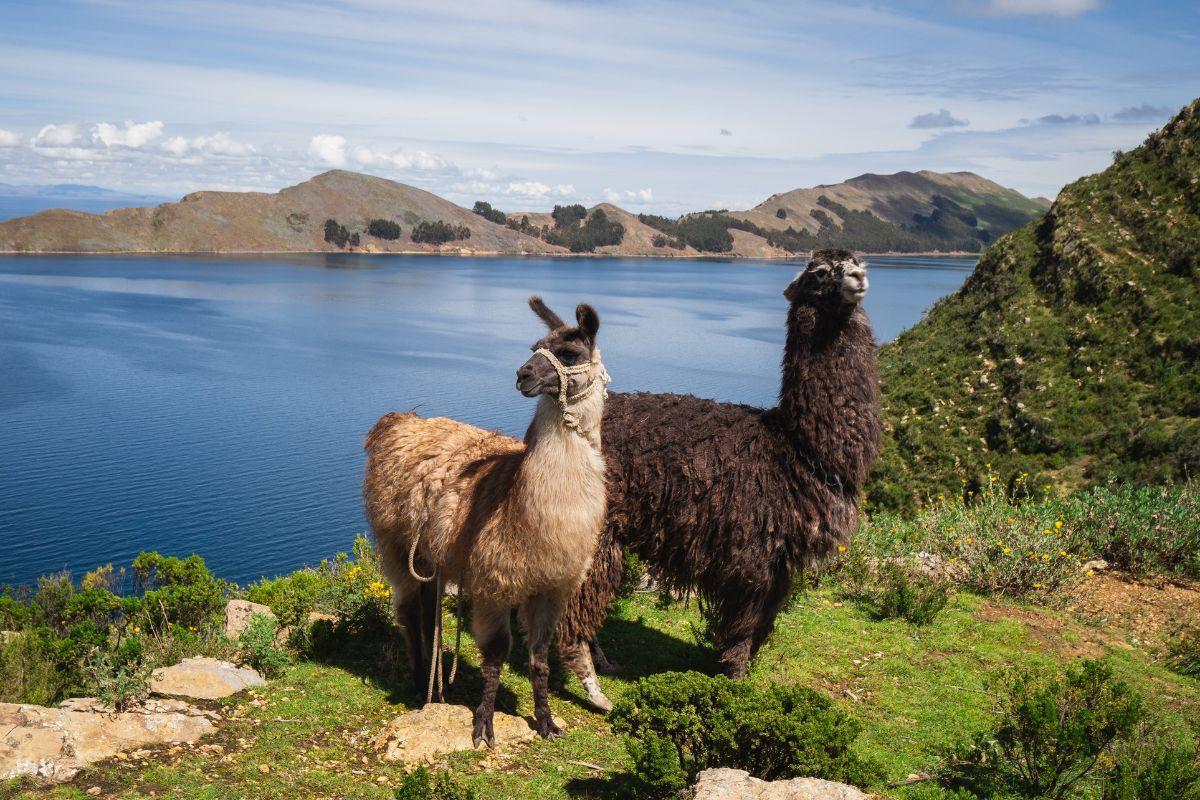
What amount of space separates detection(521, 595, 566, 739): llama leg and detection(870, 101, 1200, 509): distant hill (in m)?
14.7

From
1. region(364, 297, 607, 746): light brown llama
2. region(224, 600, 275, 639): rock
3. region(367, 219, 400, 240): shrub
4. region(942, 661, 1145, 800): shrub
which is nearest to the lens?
region(942, 661, 1145, 800): shrub

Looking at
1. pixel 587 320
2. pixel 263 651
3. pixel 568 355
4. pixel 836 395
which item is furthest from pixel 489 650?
pixel 836 395

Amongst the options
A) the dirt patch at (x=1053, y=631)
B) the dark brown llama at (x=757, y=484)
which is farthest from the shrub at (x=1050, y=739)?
the dirt patch at (x=1053, y=631)

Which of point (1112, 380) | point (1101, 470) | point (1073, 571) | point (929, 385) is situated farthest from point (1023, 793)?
point (929, 385)

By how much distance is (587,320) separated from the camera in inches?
200

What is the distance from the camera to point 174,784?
463 centimetres

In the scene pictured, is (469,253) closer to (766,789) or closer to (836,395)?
(836,395)

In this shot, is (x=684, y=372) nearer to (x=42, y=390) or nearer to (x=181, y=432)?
(x=181, y=432)

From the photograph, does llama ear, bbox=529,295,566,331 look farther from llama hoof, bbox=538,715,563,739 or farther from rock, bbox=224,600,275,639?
rock, bbox=224,600,275,639

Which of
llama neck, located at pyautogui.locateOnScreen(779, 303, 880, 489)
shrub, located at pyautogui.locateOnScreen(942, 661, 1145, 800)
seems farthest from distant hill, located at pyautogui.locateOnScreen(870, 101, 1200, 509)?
shrub, located at pyautogui.locateOnScreen(942, 661, 1145, 800)

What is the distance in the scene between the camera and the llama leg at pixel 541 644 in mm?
5773

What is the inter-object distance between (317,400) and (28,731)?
3613cm

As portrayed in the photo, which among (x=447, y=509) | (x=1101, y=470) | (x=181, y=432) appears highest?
(x=447, y=509)

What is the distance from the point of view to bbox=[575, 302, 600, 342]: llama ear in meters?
5.00
